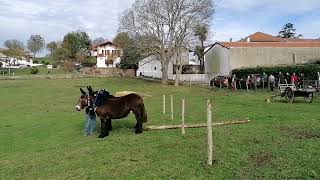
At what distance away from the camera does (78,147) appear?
1388 cm

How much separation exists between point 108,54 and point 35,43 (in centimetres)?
6658

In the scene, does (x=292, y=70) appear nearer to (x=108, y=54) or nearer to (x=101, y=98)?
(x=101, y=98)

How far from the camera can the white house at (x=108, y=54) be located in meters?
127

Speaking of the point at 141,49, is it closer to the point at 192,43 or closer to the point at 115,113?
the point at 192,43

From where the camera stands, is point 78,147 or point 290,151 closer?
point 290,151

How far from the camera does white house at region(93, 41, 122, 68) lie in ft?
415

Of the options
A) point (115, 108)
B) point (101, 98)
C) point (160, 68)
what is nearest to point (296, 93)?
point (115, 108)

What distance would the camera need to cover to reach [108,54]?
129250 mm

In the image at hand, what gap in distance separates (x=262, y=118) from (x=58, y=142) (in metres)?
9.38

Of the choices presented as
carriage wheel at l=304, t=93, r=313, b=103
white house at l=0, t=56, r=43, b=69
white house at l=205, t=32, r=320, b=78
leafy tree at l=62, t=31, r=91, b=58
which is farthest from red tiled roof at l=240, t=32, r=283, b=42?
white house at l=0, t=56, r=43, b=69

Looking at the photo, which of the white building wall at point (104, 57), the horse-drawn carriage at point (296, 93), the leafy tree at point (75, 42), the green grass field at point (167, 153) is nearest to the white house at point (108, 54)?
the white building wall at point (104, 57)

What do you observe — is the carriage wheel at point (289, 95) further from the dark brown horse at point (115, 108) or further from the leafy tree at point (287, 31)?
the leafy tree at point (287, 31)

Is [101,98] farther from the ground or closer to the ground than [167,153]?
farther from the ground

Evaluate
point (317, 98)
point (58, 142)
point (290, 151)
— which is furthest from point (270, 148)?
point (317, 98)
